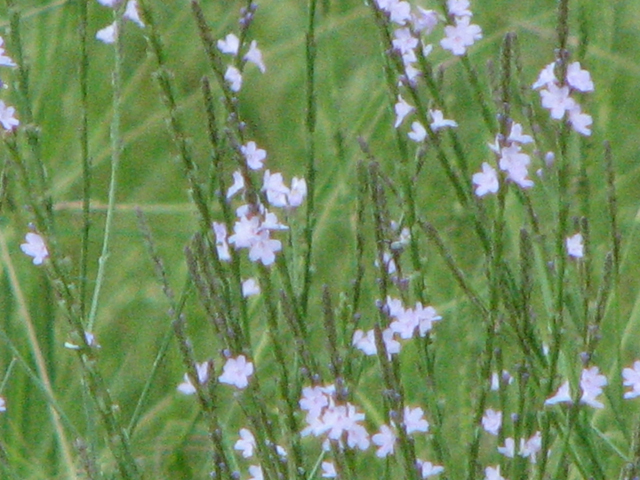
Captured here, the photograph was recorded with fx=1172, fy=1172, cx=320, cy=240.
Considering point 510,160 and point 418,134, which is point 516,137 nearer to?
point 510,160

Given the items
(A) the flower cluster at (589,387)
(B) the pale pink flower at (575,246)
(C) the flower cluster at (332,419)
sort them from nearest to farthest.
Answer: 1. (C) the flower cluster at (332,419)
2. (A) the flower cluster at (589,387)
3. (B) the pale pink flower at (575,246)

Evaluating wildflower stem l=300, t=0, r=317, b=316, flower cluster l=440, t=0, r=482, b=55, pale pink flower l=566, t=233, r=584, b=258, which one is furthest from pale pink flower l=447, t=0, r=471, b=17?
pale pink flower l=566, t=233, r=584, b=258

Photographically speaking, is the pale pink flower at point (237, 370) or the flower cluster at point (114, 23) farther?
the flower cluster at point (114, 23)

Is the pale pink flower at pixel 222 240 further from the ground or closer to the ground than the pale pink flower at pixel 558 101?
further from the ground

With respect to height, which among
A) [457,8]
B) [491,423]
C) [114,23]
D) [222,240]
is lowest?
[491,423]

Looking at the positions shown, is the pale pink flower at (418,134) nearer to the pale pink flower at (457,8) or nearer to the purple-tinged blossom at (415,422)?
the pale pink flower at (457,8)

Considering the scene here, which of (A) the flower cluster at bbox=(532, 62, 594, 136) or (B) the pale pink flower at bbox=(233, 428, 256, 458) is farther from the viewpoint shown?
(B) the pale pink flower at bbox=(233, 428, 256, 458)

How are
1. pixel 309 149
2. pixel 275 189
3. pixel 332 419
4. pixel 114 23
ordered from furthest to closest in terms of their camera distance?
pixel 114 23 < pixel 309 149 < pixel 275 189 < pixel 332 419

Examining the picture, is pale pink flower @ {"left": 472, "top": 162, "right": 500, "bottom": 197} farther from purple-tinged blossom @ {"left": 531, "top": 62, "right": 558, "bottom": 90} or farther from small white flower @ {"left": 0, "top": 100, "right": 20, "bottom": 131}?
small white flower @ {"left": 0, "top": 100, "right": 20, "bottom": 131}

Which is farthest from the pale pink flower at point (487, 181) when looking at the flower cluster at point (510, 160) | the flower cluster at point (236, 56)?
the flower cluster at point (236, 56)

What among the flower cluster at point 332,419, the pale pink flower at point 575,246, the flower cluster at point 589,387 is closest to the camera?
the flower cluster at point 332,419

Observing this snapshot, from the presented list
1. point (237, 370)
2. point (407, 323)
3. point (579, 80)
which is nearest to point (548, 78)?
point (579, 80)

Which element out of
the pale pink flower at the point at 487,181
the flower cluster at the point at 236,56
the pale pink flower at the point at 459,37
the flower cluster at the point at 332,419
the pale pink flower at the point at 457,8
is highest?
the flower cluster at the point at 236,56
